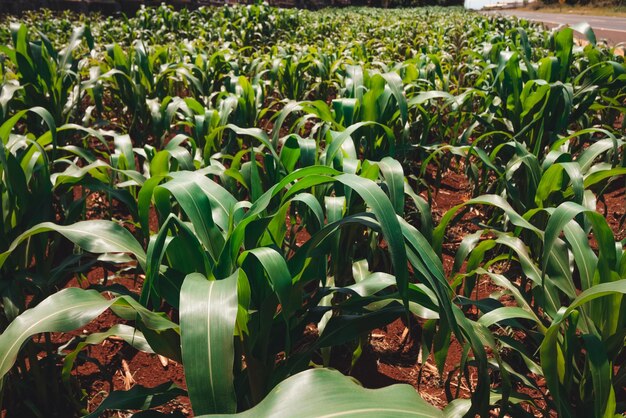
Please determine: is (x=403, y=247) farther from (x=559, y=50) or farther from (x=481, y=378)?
(x=559, y=50)

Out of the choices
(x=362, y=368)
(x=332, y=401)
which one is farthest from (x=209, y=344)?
(x=362, y=368)

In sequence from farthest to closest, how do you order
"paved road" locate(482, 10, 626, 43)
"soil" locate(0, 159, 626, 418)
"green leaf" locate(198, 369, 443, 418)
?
"paved road" locate(482, 10, 626, 43), "soil" locate(0, 159, 626, 418), "green leaf" locate(198, 369, 443, 418)

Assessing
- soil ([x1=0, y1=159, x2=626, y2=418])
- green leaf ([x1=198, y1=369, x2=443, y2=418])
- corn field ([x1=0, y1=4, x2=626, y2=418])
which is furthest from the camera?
soil ([x1=0, y1=159, x2=626, y2=418])

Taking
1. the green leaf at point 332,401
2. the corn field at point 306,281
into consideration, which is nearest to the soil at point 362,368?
the corn field at point 306,281

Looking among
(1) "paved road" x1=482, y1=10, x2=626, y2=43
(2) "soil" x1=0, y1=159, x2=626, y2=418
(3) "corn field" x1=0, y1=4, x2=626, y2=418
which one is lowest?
(2) "soil" x1=0, y1=159, x2=626, y2=418

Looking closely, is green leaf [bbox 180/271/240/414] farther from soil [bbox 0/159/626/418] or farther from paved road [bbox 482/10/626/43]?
paved road [bbox 482/10/626/43]

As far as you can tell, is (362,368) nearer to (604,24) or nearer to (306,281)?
(306,281)

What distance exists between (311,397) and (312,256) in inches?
18.8

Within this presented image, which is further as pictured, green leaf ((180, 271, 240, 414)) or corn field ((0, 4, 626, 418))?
corn field ((0, 4, 626, 418))

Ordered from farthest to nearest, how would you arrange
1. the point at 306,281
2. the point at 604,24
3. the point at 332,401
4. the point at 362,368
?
1. the point at 604,24
2. the point at 362,368
3. the point at 306,281
4. the point at 332,401

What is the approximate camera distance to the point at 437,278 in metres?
0.84

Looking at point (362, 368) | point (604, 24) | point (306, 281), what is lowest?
point (362, 368)

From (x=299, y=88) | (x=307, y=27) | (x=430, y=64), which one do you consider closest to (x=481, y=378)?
(x=299, y=88)

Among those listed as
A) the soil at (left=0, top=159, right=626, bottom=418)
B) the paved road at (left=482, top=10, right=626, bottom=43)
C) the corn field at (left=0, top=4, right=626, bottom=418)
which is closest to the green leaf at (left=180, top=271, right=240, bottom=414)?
the corn field at (left=0, top=4, right=626, bottom=418)
